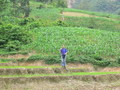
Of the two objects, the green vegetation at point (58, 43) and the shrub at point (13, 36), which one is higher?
the shrub at point (13, 36)

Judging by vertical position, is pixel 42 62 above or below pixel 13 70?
below

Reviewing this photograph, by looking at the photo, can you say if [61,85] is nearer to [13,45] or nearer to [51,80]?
[51,80]

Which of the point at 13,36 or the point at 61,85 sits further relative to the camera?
the point at 13,36

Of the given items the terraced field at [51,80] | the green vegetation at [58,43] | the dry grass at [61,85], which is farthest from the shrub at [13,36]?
the dry grass at [61,85]

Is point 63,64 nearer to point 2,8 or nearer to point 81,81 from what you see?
point 81,81

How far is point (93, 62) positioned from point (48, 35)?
11.1 metres

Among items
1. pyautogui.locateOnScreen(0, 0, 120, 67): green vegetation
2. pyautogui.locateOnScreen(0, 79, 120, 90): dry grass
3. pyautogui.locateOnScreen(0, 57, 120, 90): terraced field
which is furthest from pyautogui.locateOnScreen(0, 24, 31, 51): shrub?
pyautogui.locateOnScreen(0, 79, 120, 90): dry grass

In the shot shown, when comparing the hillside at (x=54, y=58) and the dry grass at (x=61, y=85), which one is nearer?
the dry grass at (x=61, y=85)

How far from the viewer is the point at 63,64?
2773cm

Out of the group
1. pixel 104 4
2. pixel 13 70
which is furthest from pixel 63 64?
pixel 104 4

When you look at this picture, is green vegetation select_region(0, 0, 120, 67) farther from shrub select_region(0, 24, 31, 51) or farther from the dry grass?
the dry grass

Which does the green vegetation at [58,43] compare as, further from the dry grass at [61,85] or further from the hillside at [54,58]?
the dry grass at [61,85]

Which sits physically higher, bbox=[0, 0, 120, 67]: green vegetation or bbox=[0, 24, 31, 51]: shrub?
bbox=[0, 24, 31, 51]: shrub

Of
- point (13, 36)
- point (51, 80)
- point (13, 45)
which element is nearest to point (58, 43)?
point (13, 36)
